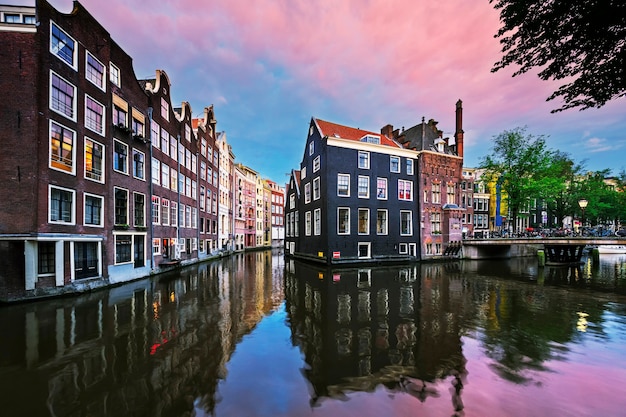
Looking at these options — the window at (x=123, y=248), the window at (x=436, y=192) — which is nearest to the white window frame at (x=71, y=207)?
the window at (x=123, y=248)

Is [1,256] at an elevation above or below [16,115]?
below

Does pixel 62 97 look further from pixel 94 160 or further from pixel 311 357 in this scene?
pixel 311 357

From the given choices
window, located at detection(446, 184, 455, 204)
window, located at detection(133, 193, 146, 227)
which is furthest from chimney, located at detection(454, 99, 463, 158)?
window, located at detection(133, 193, 146, 227)

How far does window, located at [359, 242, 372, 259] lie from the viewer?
112 ft

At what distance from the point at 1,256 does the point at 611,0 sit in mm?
26366

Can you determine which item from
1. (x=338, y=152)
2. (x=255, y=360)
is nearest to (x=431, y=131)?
(x=338, y=152)

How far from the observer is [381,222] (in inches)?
1426

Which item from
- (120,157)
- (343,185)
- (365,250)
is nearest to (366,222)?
(365,250)

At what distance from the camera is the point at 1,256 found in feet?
47.2

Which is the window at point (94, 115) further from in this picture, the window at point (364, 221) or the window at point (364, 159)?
the window at point (364, 221)

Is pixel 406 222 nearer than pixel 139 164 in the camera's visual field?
No

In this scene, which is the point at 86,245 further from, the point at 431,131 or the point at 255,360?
the point at 431,131

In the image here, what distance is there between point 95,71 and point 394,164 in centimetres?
3240

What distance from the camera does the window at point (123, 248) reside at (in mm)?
20812
